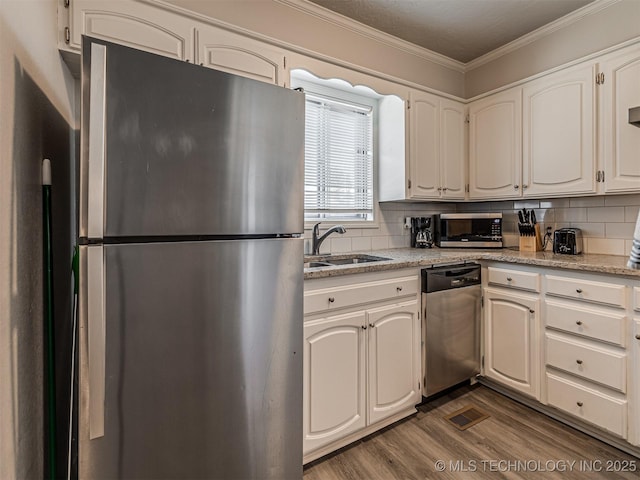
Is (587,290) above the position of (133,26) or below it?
below

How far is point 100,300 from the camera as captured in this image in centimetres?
86

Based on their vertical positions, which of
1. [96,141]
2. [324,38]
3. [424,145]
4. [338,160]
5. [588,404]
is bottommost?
[588,404]

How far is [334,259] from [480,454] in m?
1.35

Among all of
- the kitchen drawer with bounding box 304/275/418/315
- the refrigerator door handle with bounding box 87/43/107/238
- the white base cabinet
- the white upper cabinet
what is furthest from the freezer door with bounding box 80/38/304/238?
the white upper cabinet

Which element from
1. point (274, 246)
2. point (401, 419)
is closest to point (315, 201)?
point (274, 246)

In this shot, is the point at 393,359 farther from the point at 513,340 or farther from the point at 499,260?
the point at 499,260

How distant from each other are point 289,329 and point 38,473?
901mm

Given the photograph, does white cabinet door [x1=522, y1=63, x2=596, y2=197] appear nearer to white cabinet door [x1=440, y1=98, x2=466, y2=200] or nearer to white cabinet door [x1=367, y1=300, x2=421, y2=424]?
white cabinet door [x1=440, y1=98, x2=466, y2=200]

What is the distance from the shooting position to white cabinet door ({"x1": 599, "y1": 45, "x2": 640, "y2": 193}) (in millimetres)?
1946

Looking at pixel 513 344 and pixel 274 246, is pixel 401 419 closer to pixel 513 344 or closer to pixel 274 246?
pixel 513 344

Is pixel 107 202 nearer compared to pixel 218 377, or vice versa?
pixel 107 202

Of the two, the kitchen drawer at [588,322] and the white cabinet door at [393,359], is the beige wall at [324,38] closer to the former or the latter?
the white cabinet door at [393,359]

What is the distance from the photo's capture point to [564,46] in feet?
7.59

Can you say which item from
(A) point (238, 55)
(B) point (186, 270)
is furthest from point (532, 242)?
(B) point (186, 270)
